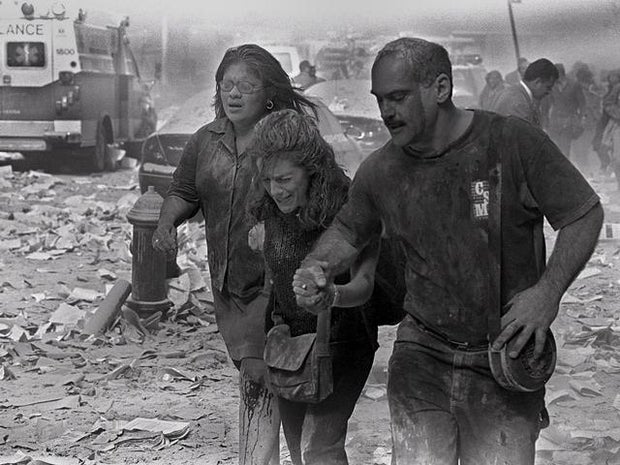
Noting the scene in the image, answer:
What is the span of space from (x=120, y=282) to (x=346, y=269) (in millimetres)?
5225

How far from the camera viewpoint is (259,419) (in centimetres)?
446

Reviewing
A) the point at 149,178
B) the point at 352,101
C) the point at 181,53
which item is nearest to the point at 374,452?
the point at 149,178

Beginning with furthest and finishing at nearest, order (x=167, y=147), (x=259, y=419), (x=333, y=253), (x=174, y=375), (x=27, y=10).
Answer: (x=27, y=10) → (x=167, y=147) → (x=174, y=375) → (x=259, y=419) → (x=333, y=253)

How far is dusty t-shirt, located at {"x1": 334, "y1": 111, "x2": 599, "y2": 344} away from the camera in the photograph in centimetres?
329

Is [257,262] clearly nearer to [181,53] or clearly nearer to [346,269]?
[346,269]

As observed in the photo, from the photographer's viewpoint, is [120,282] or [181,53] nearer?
[120,282]

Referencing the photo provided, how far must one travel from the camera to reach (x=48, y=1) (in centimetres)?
1908

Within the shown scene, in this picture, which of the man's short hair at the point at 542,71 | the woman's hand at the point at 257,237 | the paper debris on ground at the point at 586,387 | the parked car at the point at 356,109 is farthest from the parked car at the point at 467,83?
the woman's hand at the point at 257,237

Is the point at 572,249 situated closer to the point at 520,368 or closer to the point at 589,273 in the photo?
the point at 520,368

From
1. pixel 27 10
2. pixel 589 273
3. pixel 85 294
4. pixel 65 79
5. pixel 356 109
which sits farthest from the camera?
pixel 27 10

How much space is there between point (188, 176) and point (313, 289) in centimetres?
152

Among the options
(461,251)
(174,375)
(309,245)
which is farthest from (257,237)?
(174,375)

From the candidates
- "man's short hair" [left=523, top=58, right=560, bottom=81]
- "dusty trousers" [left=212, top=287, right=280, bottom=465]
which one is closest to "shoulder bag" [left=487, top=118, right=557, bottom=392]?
"dusty trousers" [left=212, top=287, right=280, bottom=465]

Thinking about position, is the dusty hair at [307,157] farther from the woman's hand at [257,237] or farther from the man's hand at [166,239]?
the man's hand at [166,239]
